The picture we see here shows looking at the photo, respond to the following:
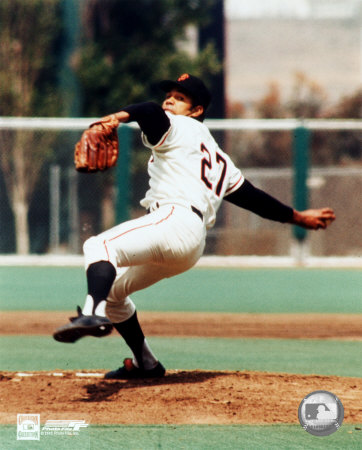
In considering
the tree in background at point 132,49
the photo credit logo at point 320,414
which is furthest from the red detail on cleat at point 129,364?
the tree in background at point 132,49

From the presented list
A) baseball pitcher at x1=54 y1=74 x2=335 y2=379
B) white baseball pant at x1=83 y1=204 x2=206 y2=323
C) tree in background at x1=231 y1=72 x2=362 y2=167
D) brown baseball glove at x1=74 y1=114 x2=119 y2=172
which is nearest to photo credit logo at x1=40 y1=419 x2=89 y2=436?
baseball pitcher at x1=54 y1=74 x2=335 y2=379

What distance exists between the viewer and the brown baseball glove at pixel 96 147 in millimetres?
3191

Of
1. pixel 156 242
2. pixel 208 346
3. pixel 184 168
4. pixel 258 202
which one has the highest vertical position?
pixel 184 168

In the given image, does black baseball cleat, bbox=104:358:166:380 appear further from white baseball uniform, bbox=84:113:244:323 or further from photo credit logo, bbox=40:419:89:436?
photo credit logo, bbox=40:419:89:436

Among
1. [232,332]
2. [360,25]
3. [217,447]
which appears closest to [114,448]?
[217,447]

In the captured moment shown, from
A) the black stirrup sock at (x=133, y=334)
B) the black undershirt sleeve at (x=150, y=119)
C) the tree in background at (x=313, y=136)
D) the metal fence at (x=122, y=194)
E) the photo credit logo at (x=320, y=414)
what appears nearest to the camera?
the photo credit logo at (x=320, y=414)

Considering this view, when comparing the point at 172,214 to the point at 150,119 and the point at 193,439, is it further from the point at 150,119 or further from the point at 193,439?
the point at 193,439

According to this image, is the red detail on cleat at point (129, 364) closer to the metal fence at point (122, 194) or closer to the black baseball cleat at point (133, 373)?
the black baseball cleat at point (133, 373)

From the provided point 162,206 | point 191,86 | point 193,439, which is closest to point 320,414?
point 193,439

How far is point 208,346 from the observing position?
5617 millimetres

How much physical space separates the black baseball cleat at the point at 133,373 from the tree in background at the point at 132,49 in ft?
38.7

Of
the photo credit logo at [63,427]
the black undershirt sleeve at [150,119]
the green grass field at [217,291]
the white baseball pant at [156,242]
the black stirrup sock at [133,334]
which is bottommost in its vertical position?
the green grass field at [217,291]

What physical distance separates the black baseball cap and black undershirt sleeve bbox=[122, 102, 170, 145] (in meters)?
0.34

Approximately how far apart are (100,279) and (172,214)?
0.44 m
